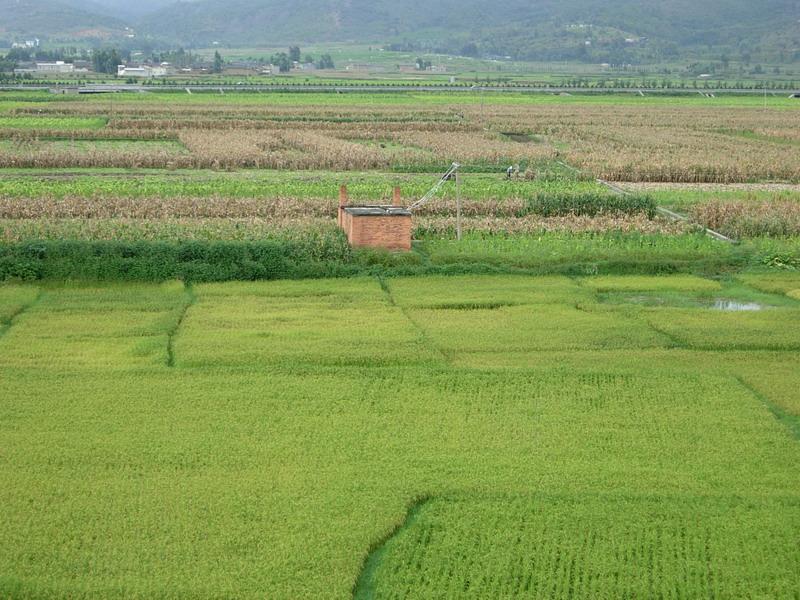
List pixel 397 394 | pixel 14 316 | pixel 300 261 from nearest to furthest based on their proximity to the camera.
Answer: pixel 397 394
pixel 14 316
pixel 300 261

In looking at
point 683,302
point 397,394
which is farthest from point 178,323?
point 683,302

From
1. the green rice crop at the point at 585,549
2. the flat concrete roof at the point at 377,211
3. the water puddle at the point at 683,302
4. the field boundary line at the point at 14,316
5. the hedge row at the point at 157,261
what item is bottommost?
the water puddle at the point at 683,302

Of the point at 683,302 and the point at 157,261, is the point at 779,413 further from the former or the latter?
the point at 157,261

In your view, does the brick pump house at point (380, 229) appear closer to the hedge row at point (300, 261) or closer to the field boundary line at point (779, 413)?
the hedge row at point (300, 261)

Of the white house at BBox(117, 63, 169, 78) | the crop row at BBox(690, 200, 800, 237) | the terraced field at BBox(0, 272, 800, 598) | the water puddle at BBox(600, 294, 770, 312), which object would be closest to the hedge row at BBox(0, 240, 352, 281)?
the terraced field at BBox(0, 272, 800, 598)

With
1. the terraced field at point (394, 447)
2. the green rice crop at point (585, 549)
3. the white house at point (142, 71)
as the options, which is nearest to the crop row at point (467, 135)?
the terraced field at point (394, 447)

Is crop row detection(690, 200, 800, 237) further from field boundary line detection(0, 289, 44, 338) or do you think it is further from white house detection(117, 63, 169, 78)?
white house detection(117, 63, 169, 78)
